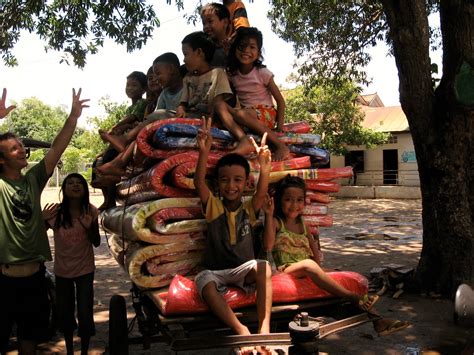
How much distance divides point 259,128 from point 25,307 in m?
2.04

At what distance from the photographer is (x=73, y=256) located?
12.3 ft

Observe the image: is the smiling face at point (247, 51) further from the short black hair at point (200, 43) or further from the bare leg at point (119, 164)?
the bare leg at point (119, 164)

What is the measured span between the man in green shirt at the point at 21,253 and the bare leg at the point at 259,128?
1555 millimetres

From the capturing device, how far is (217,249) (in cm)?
286

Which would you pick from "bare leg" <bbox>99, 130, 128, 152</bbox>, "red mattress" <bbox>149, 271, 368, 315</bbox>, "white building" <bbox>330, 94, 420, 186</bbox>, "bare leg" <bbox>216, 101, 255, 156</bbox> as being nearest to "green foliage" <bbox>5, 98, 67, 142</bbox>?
"white building" <bbox>330, 94, 420, 186</bbox>

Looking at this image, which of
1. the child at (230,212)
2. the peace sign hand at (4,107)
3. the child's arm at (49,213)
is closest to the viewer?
the child at (230,212)

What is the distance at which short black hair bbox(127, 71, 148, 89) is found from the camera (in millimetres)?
5398

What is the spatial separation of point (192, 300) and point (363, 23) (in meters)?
10.0

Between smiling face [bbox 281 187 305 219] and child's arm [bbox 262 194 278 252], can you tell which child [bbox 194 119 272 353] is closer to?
child's arm [bbox 262 194 278 252]

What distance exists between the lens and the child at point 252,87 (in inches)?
137

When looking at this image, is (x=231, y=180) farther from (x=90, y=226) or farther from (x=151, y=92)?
(x=151, y=92)

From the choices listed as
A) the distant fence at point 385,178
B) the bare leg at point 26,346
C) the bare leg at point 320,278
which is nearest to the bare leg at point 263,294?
the bare leg at point 320,278

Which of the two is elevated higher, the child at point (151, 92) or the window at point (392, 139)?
the window at point (392, 139)

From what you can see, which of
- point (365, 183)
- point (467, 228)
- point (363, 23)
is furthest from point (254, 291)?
point (365, 183)
